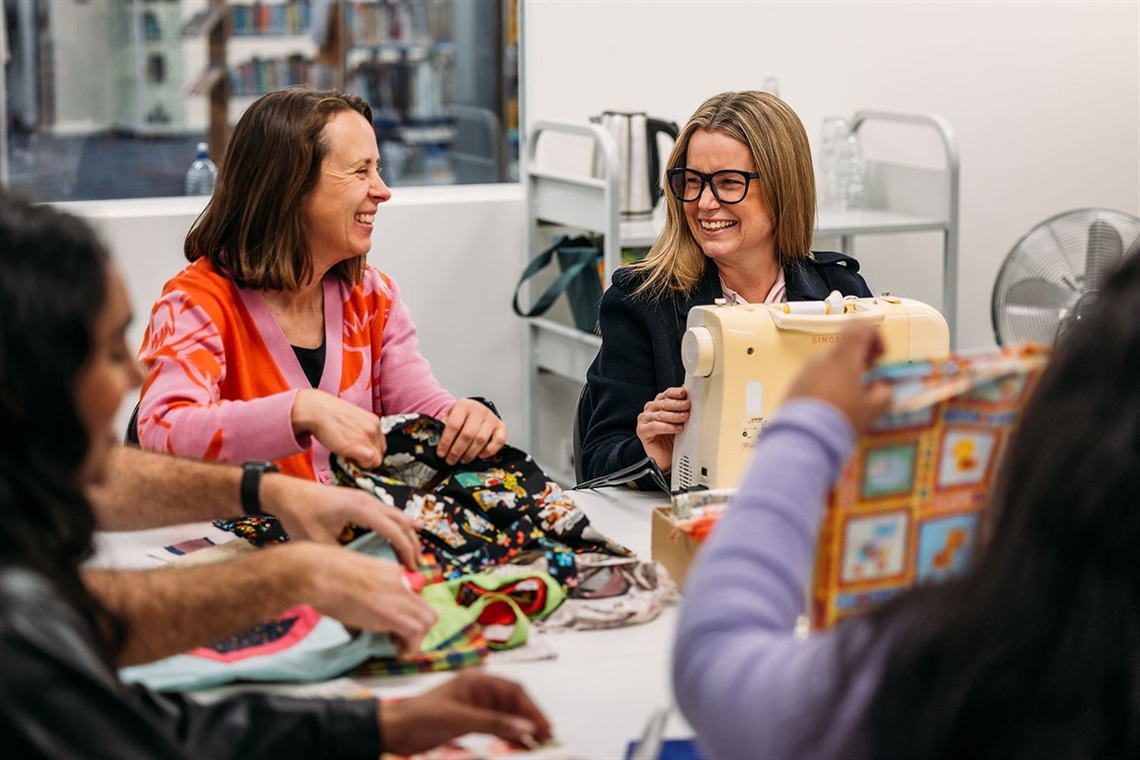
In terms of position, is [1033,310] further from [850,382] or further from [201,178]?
[850,382]

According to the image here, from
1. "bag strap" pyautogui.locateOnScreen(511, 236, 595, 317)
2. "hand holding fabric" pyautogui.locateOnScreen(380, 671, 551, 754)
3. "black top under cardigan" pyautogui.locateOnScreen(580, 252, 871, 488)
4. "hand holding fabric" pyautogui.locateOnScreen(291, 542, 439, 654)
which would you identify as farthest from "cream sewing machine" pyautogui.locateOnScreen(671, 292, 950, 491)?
"bag strap" pyautogui.locateOnScreen(511, 236, 595, 317)

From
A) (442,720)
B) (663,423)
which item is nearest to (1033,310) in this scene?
(663,423)

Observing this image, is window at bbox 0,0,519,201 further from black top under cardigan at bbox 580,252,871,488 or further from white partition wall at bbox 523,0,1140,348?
black top under cardigan at bbox 580,252,871,488

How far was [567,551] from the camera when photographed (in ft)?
5.71

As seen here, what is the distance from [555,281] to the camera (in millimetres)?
3611

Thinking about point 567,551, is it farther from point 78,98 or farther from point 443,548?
point 78,98

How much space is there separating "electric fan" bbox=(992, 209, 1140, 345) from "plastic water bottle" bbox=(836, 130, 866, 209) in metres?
0.49

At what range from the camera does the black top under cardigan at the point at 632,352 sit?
2252mm

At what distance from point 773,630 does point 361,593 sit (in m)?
0.53

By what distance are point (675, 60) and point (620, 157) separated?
483mm

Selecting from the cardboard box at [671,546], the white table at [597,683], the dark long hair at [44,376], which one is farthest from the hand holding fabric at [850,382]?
the cardboard box at [671,546]

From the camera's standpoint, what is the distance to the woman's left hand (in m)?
1.80

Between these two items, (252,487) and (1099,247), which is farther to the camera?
(1099,247)

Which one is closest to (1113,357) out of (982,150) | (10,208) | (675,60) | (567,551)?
(10,208)
